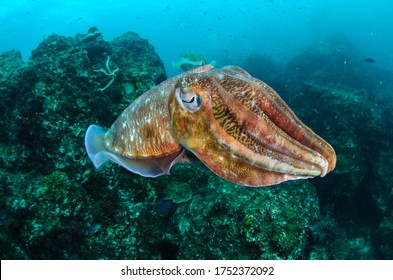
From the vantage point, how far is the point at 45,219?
161 inches

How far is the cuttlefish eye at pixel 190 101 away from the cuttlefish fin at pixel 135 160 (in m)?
0.36

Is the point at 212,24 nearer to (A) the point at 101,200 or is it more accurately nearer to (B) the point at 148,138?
(A) the point at 101,200

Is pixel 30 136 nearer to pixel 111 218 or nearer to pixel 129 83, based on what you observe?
pixel 111 218

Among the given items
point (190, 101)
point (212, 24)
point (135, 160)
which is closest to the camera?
point (190, 101)

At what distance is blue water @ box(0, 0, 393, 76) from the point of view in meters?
51.2

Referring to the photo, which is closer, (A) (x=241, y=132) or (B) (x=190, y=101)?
(A) (x=241, y=132)

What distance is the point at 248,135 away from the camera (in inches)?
57.7

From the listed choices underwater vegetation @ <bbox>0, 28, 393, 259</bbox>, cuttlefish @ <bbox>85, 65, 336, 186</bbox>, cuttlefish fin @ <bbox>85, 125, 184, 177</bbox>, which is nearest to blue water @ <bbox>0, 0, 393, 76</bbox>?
underwater vegetation @ <bbox>0, 28, 393, 259</bbox>

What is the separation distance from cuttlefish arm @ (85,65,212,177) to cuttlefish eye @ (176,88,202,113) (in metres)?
0.21

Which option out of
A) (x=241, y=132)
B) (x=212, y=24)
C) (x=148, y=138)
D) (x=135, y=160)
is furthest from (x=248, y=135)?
(x=212, y=24)

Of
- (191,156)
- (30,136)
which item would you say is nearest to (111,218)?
(30,136)

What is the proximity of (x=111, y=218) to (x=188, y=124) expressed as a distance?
3.70m

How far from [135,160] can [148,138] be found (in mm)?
286

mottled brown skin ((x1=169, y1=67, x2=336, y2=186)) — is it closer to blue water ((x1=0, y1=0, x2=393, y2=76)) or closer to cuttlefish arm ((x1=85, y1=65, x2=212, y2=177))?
cuttlefish arm ((x1=85, y1=65, x2=212, y2=177))
